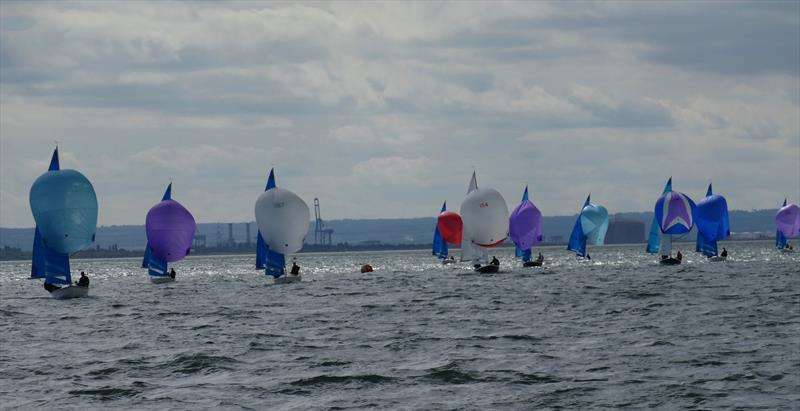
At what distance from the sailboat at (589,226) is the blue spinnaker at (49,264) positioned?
61484mm

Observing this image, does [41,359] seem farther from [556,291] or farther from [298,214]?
[298,214]

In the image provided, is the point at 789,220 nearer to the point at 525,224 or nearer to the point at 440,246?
the point at 440,246

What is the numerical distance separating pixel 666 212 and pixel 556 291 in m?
42.4

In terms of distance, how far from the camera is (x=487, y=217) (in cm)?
9462

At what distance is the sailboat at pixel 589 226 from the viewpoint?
123m

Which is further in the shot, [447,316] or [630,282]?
[630,282]

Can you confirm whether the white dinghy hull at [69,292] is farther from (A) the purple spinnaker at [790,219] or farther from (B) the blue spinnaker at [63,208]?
(A) the purple spinnaker at [790,219]

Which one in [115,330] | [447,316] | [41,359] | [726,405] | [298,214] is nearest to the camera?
[726,405]

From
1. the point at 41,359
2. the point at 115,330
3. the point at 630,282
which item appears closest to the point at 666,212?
the point at 630,282

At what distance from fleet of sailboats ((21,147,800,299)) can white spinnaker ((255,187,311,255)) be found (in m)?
0.06

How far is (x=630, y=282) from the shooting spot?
Answer: 77.6m

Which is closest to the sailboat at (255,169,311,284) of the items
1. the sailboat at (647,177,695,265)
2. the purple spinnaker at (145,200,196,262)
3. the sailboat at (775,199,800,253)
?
the purple spinnaker at (145,200,196,262)

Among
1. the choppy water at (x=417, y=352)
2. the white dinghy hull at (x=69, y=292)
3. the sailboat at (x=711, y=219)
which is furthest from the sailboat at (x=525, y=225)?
the white dinghy hull at (x=69, y=292)

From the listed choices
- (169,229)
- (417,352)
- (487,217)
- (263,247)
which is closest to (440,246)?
(487,217)
